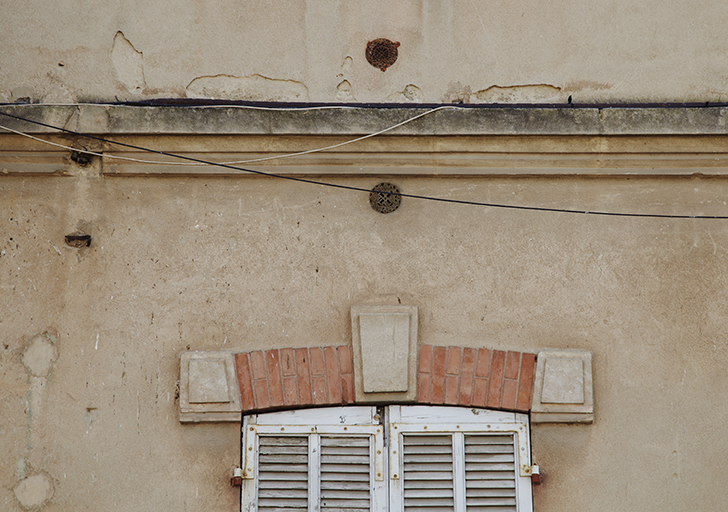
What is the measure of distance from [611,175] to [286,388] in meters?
2.08

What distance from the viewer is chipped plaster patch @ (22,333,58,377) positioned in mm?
3619

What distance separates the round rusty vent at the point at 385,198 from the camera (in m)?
3.74

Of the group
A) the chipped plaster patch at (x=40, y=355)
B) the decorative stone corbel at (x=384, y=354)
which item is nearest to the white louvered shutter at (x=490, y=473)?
the decorative stone corbel at (x=384, y=354)

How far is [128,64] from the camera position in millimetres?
3838

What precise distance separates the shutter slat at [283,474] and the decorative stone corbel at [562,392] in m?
1.22

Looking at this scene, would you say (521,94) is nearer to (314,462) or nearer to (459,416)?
(459,416)

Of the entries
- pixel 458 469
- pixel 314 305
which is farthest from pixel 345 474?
pixel 314 305

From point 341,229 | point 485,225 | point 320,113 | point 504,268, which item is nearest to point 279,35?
point 320,113

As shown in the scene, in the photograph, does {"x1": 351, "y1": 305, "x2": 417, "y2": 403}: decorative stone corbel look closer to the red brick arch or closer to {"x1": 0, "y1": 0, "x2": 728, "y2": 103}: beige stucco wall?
the red brick arch

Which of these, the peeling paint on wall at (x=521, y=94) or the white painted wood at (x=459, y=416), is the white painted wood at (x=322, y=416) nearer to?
the white painted wood at (x=459, y=416)

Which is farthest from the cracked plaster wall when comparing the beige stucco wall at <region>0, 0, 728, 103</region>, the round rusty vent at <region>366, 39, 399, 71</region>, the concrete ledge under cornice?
the round rusty vent at <region>366, 39, 399, 71</region>

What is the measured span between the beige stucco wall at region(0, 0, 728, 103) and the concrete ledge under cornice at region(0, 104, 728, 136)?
0.62 feet

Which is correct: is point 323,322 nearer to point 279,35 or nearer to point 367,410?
point 367,410

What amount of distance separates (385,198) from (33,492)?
237 cm
